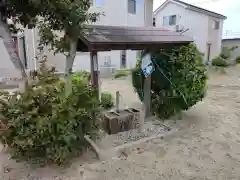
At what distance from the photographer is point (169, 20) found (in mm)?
19672

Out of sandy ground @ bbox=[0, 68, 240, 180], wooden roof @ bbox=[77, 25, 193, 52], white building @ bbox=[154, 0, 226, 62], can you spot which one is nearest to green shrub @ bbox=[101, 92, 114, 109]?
sandy ground @ bbox=[0, 68, 240, 180]

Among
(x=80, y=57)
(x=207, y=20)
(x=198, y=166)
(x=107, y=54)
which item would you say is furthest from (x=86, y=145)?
(x=207, y=20)

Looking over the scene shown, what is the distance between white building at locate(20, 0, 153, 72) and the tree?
7428 mm

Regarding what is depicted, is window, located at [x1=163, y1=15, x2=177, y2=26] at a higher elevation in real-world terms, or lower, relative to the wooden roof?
higher

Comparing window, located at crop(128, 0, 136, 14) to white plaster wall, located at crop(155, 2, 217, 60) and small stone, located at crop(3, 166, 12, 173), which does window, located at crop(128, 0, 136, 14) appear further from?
small stone, located at crop(3, 166, 12, 173)

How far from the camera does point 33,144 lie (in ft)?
10.2

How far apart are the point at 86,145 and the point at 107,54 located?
996 centimetres

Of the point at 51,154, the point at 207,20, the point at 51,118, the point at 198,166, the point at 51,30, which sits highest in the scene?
the point at 207,20

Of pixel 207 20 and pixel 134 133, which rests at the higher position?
pixel 207 20

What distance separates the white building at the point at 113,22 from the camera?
1118 centimetres

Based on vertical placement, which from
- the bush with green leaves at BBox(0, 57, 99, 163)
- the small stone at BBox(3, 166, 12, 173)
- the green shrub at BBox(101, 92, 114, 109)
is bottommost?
the small stone at BBox(3, 166, 12, 173)

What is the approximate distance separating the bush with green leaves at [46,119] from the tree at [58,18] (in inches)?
11.5

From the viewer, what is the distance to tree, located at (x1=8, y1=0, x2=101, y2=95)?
3199mm

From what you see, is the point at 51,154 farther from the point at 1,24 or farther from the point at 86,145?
the point at 1,24
